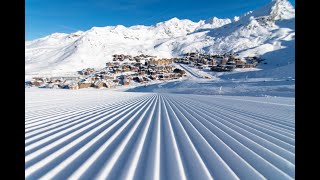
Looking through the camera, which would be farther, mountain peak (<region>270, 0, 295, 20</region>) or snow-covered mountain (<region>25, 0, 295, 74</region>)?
mountain peak (<region>270, 0, 295, 20</region>)

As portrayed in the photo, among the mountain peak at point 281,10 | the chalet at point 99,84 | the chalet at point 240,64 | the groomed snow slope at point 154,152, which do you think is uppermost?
the mountain peak at point 281,10

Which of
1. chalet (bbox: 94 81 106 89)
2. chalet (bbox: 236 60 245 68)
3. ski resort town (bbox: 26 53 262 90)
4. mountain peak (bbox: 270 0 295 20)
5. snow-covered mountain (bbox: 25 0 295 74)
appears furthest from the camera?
mountain peak (bbox: 270 0 295 20)

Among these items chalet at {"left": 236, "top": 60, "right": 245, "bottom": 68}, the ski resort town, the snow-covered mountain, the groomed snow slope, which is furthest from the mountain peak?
the groomed snow slope

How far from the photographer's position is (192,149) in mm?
3273

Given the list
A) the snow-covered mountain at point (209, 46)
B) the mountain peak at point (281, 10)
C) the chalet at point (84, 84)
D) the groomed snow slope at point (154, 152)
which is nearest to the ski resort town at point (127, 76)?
the chalet at point (84, 84)

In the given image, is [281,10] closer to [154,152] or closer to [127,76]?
[127,76]

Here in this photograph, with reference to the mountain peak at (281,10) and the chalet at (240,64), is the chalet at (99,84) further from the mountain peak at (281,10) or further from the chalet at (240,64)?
the mountain peak at (281,10)

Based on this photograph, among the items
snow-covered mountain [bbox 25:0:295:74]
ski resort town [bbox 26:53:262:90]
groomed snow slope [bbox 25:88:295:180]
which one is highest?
snow-covered mountain [bbox 25:0:295:74]

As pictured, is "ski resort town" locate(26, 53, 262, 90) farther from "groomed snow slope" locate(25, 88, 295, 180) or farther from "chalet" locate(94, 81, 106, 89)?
"groomed snow slope" locate(25, 88, 295, 180)

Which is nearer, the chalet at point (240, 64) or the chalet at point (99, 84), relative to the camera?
the chalet at point (99, 84)

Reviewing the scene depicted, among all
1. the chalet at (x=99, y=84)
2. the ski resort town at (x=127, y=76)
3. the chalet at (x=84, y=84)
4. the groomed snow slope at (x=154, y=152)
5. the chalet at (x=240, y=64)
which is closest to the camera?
the groomed snow slope at (x=154, y=152)
